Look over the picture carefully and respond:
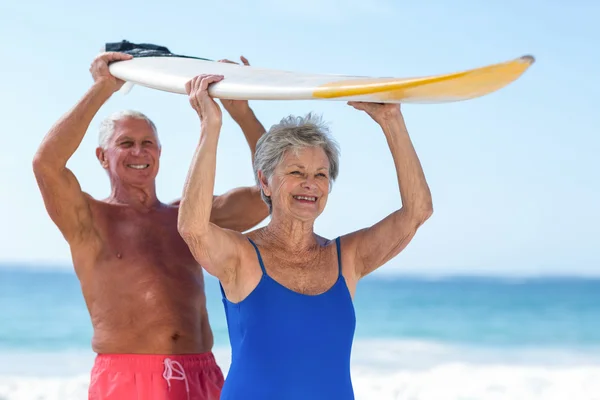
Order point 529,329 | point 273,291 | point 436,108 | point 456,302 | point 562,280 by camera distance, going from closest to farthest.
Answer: point 273,291 < point 529,329 < point 436,108 < point 456,302 < point 562,280

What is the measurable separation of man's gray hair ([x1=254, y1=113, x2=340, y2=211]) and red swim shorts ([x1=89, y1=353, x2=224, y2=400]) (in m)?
0.83

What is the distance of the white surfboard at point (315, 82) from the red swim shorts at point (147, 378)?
101 cm

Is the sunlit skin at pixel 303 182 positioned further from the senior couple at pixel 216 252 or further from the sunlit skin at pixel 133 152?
the sunlit skin at pixel 133 152

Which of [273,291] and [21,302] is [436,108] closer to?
[21,302]

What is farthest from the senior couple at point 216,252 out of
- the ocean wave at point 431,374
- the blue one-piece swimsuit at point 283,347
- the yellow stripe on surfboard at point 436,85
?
the ocean wave at point 431,374

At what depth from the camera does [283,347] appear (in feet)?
9.25

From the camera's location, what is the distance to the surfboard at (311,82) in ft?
8.46

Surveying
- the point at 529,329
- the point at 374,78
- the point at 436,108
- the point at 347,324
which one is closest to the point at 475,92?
the point at 374,78

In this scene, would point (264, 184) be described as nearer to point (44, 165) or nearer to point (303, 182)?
point (303, 182)

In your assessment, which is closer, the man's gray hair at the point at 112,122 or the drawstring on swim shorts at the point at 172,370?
the drawstring on swim shorts at the point at 172,370

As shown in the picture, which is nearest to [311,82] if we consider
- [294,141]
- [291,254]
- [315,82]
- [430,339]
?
[315,82]

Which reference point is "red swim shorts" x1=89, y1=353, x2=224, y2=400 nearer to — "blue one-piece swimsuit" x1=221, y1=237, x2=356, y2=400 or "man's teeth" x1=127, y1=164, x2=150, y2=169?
"blue one-piece swimsuit" x1=221, y1=237, x2=356, y2=400

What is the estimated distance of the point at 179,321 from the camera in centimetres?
344

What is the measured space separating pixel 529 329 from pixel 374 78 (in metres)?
14.1
